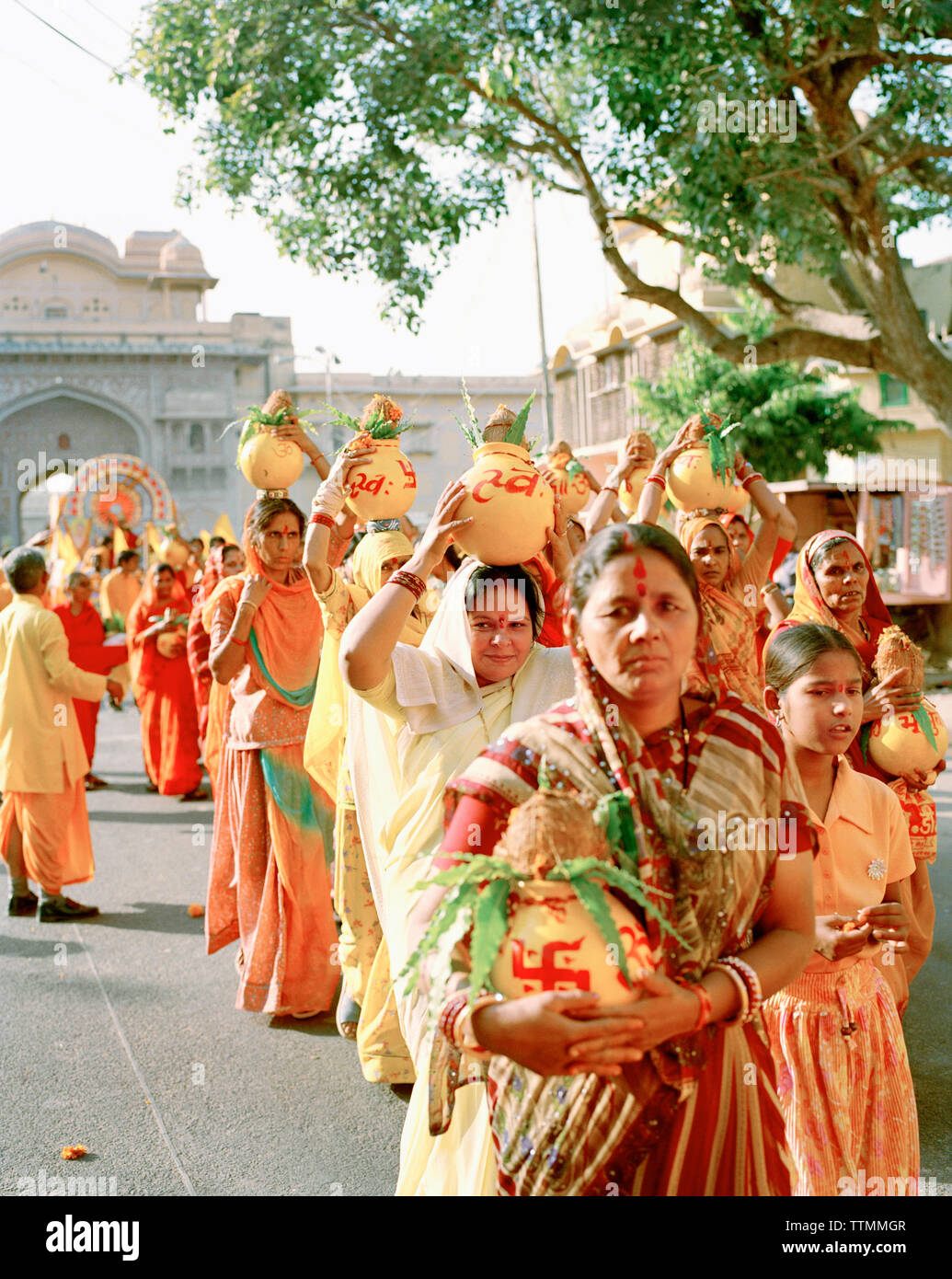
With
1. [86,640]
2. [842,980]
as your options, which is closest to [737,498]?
[842,980]

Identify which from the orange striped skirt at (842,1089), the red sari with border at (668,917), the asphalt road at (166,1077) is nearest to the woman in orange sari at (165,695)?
the asphalt road at (166,1077)

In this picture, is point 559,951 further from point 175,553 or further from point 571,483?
point 175,553

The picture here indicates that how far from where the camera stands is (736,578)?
16.0 ft

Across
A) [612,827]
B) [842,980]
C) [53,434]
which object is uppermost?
[53,434]

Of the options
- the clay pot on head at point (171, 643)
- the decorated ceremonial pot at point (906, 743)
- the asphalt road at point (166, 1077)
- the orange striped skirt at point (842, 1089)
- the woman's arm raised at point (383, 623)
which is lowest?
the asphalt road at point (166, 1077)

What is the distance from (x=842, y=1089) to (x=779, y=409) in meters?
16.1

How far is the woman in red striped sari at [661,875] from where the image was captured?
166cm

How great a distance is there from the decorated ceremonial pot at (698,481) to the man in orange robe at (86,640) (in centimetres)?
590

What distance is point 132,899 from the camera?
6.39m

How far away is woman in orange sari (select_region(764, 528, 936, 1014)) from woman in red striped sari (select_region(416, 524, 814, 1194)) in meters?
1.37

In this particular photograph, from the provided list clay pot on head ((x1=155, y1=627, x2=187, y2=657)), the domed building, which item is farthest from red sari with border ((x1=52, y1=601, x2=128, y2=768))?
the domed building

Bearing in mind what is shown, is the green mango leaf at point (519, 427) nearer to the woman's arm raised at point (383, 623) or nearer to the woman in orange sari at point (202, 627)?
the woman's arm raised at point (383, 623)

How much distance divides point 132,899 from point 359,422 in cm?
364
